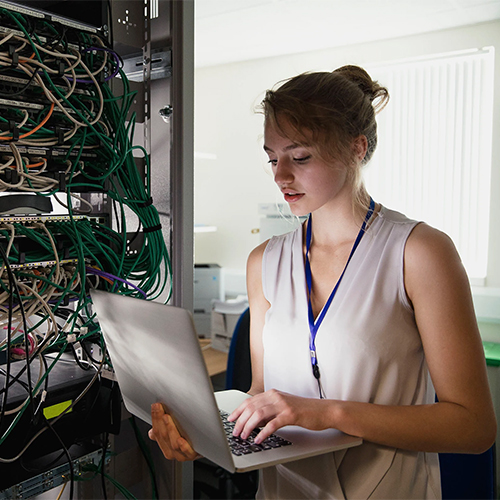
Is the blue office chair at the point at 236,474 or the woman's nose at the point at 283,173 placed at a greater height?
the woman's nose at the point at 283,173

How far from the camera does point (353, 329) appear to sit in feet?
3.35

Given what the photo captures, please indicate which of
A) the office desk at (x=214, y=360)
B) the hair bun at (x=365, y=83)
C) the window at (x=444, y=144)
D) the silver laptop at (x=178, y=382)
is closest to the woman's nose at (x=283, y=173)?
the hair bun at (x=365, y=83)

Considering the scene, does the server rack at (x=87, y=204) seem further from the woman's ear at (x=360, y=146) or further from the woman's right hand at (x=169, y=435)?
the woman's ear at (x=360, y=146)

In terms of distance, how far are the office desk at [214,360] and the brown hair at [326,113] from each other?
181 centimetres

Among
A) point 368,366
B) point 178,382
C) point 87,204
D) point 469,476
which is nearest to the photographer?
point 178,382

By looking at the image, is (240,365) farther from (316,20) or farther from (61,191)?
(316,20)

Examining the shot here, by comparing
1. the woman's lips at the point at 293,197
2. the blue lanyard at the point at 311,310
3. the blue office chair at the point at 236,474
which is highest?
the woman's lips at the point at 293,197

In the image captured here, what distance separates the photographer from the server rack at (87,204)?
0.97 m

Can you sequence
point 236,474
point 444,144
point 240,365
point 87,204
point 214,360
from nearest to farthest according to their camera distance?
1. point 87,204
2. point 240,365
3. point 236,474
4. point 214,360
5. point 444,144

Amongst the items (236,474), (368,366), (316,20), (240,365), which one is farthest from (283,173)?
(316,20)

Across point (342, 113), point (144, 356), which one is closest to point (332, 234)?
point (342, 113)

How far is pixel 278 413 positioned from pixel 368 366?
218mm

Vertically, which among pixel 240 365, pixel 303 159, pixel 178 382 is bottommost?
pixel 240 365

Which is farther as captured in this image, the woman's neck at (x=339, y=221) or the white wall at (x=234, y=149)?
the white wall at (x=234, y=149)
